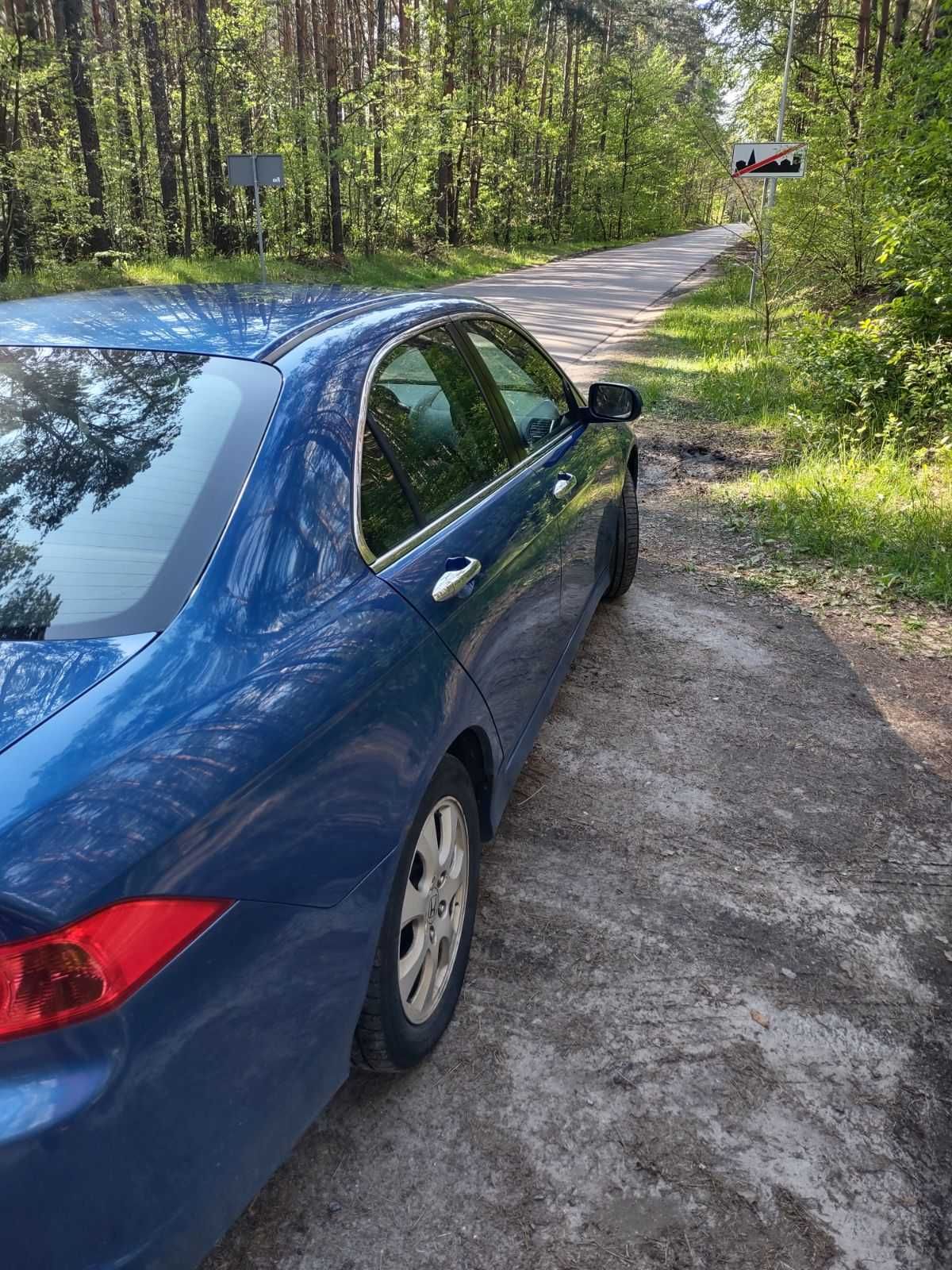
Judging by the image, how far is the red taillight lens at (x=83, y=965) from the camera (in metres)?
1.17

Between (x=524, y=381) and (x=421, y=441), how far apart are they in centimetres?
120

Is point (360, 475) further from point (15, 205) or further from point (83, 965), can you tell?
point (15, 205)

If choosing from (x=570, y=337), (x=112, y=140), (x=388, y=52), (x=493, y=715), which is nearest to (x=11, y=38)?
(x=112, y=140)

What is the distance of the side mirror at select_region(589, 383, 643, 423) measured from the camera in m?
3.99

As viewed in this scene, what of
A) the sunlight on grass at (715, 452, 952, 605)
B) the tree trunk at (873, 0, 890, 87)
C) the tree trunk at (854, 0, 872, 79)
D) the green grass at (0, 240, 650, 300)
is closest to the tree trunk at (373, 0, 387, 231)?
the green grass at (0, 240, 650, 300)

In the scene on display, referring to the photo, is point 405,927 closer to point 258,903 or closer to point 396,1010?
point 396,1010

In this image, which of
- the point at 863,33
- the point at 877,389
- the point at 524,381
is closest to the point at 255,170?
the point at 877,389

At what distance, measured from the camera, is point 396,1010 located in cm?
201

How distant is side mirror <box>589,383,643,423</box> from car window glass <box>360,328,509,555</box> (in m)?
1.09

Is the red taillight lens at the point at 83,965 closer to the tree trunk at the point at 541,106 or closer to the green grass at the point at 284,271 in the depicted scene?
the green grass at the point at 284,271

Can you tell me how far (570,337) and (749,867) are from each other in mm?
12923

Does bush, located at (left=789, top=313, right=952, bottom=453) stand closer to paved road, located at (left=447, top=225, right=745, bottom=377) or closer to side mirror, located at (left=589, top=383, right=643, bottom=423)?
paved road, located at (left=447, top=225, right=745, bottom=377)

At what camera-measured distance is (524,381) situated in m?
3.59

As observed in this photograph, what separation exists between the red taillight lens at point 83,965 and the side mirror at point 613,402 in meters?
3.16
